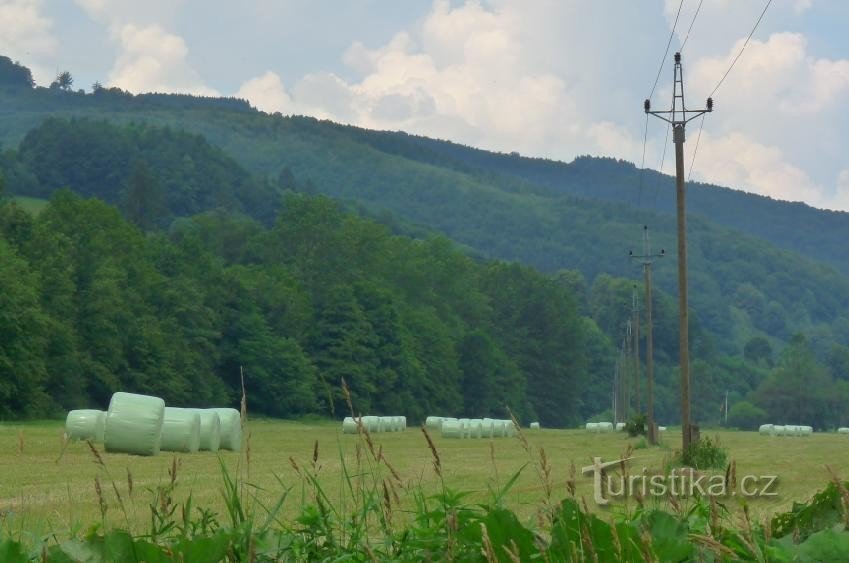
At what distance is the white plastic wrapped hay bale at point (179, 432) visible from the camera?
1255 inches

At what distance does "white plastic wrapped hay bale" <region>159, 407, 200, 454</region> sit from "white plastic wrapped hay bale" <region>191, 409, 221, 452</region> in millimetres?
986

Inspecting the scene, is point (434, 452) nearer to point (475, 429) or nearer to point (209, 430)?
point (209, 430)

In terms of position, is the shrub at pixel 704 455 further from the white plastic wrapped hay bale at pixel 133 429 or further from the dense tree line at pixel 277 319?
the dense tree line at pixel 277 319

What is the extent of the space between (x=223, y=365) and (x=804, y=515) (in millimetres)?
86946

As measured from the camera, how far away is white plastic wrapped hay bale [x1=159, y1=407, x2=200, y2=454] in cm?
3188

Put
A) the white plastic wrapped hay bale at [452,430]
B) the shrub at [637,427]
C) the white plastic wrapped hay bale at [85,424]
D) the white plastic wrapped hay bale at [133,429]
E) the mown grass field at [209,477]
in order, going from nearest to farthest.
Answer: the mown grass field at [209,477] → the white plastic wrapped hay bale at [133,429] → the white plastic wrapped hay bale at [85,424] → the white plastic wrapped hay bale at [452,430] → the shrub at [637,427]

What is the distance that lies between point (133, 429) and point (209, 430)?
15.7 feet

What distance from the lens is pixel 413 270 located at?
130 metres

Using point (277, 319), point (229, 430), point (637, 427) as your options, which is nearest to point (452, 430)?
point (637, 427)

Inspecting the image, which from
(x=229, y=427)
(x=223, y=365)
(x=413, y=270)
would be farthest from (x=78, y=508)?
(x=413, y=270)

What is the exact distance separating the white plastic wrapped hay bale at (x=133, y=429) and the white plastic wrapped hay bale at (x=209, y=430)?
3.50 m

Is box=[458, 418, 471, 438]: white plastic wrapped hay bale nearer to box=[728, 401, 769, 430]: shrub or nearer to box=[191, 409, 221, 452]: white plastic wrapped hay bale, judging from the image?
box=[191, 409, 221, 452]: white plastic wrapped hay bale

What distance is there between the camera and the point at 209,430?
34.2 m

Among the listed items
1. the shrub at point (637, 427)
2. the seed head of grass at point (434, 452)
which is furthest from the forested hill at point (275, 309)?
the seed head of grass at point (434, 452)
